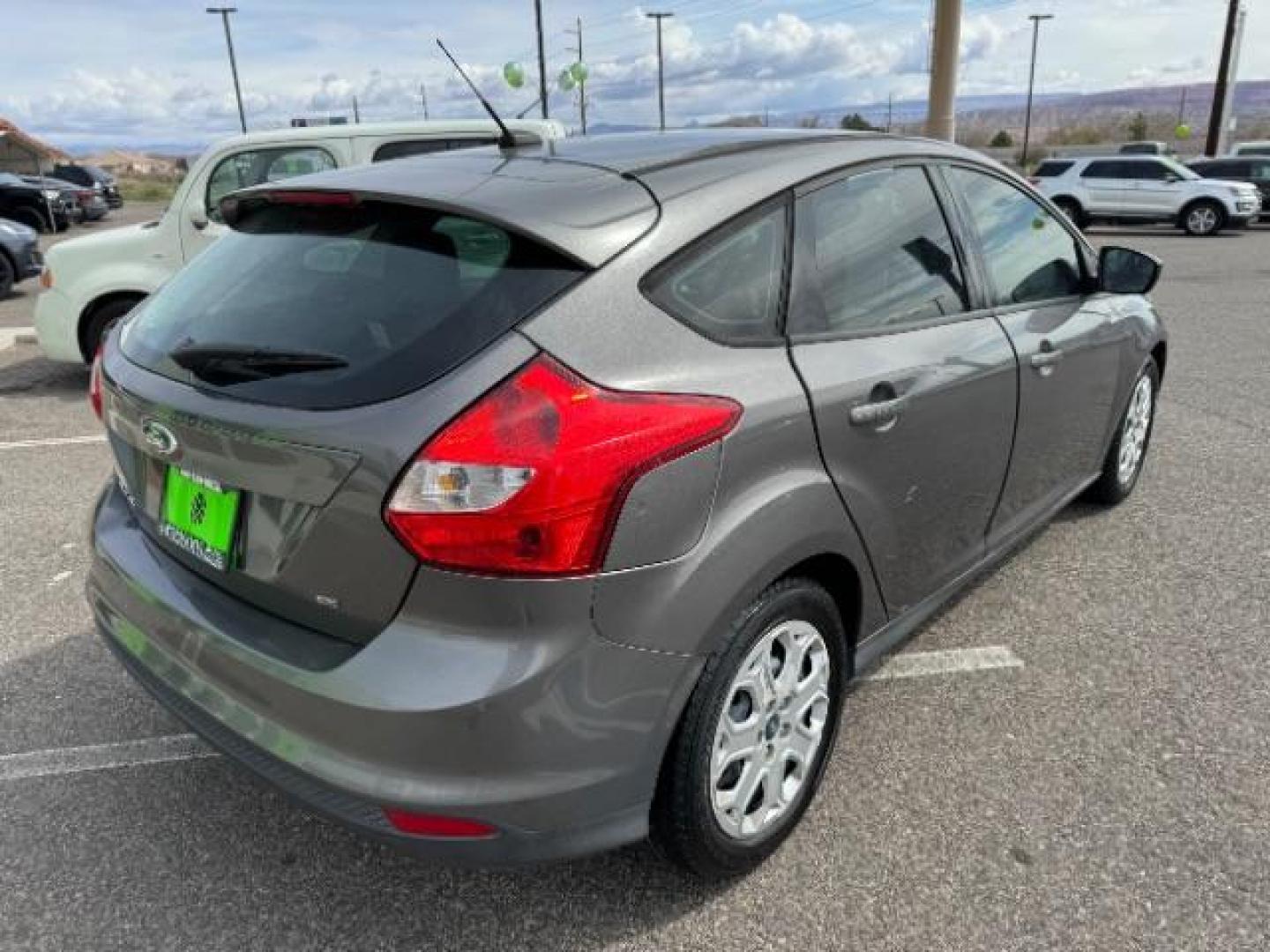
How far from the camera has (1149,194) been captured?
70.8 ft

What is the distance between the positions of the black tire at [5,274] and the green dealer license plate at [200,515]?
12057mm

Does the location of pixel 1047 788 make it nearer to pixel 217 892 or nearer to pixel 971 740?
pixel 971 740

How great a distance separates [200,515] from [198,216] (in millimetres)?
5701

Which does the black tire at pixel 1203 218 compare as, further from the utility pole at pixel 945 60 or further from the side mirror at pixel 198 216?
the side mirror at pixel 198 216

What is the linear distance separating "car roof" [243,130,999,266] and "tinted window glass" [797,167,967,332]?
86 mm

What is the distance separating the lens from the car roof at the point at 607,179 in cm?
199

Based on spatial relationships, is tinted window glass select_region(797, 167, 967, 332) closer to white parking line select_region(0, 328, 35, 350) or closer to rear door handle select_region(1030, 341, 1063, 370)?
rear door handle select_region(1030, 341, 1063, 370)

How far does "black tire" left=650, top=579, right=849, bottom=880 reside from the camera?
2.02 meters

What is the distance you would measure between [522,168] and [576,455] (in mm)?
939

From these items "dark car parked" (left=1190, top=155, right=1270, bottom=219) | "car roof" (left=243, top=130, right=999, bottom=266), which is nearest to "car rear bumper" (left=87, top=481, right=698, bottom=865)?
"car roof" (left=243, top=130, right=999, bottom=266)

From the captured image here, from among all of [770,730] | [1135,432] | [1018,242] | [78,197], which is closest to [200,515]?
[770,730]

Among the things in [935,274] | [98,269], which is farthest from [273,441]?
[98,269]

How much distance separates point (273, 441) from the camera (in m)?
1.88

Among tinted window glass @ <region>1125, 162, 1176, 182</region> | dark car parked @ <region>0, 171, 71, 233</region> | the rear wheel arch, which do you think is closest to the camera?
the rear wheel arch
